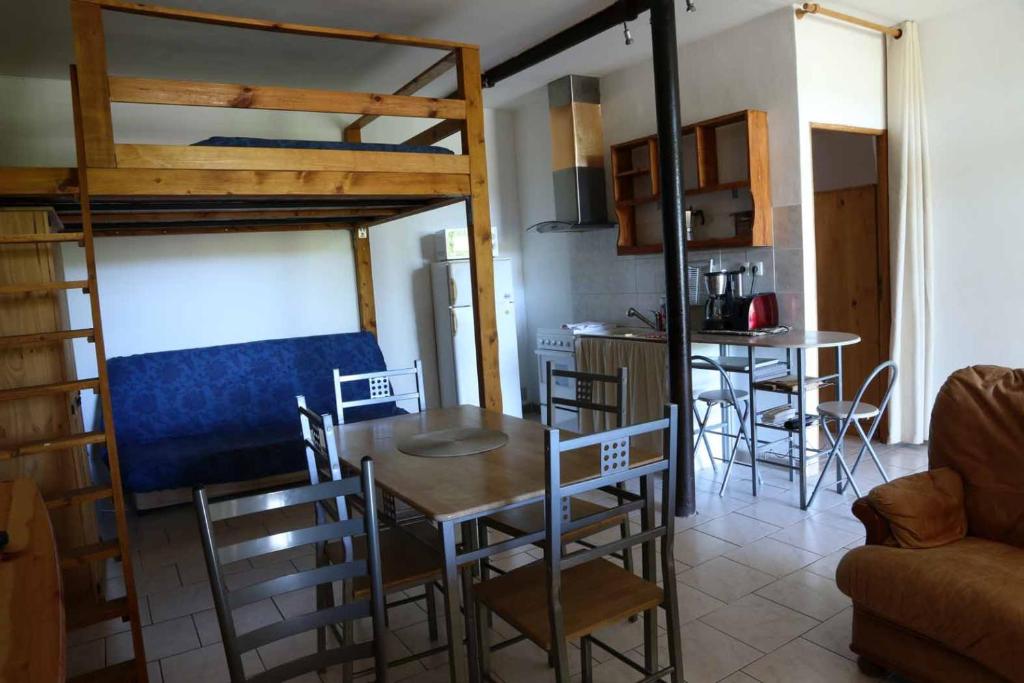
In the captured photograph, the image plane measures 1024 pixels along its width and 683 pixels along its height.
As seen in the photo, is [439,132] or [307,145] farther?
[439,132]

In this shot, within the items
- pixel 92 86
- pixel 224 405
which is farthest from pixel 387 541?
pixel 224 405

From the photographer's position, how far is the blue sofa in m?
4.23

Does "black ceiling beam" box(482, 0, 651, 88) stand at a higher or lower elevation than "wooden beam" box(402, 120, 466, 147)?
higher

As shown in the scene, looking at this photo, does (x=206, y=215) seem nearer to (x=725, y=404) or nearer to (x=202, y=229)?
(x=202, y=229)

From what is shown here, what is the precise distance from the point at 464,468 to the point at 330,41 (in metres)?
3.03

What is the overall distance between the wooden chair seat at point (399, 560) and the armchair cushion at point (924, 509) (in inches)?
58.9

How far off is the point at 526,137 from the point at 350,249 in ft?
6.41

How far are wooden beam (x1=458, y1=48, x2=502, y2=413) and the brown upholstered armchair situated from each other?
1.81 m

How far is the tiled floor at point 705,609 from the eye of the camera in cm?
247

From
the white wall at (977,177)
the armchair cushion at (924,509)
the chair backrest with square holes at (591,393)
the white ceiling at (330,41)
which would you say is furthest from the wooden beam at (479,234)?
the white wall at (977,177)

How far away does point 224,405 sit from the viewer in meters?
4.93

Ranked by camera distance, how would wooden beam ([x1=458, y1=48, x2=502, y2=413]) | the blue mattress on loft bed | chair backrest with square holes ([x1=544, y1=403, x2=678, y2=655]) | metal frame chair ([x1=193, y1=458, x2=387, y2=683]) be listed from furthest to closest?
1. wooden beam ([x1=458, y1=48, x2=502, y2=413])
2. the blue mattress on loft bed
3. chair backrest with square holes ([x1=544, y1=403, x2=678, y2=655])
4. metal frame chair ([x1=193, y1=458, x2=387, y2=683])

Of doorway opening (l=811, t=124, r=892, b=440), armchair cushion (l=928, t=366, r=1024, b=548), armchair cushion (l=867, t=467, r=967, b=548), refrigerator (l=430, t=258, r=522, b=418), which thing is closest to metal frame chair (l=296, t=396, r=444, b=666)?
armchair cushion (l=867, t=467, r=967, b=548)

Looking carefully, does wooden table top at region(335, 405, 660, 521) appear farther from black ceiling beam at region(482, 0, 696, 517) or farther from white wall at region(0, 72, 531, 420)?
white wall at region(0, 72, 531, 420)
